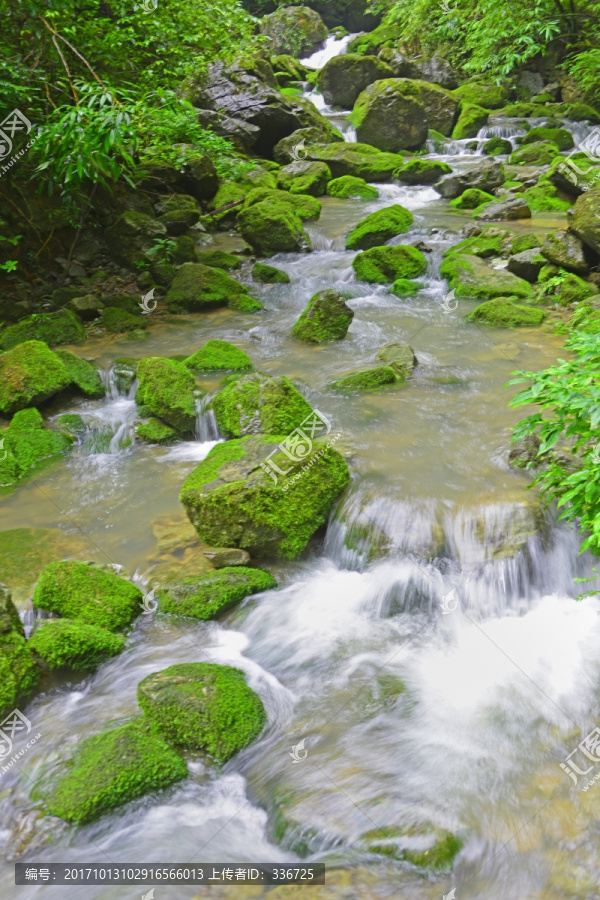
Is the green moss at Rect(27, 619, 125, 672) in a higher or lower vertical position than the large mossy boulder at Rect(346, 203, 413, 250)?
lower

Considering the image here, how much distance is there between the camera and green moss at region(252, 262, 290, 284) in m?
11.2

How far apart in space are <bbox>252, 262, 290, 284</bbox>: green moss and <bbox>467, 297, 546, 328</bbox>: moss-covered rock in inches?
141

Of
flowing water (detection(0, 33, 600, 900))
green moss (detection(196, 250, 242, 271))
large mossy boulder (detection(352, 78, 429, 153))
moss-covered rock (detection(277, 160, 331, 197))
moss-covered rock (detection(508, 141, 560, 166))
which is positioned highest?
large mossy boulder (detection(352, 78, 429, 153))

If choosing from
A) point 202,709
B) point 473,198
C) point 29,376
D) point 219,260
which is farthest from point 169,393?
point 473,198

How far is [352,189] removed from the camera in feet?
53.1

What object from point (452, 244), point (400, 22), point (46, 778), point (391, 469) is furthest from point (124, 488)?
point (400, 22)

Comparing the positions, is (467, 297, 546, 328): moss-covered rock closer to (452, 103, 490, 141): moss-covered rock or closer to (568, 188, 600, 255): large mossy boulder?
(568, 188, 600, 255): large mossy boulder

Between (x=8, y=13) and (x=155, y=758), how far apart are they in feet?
29.3

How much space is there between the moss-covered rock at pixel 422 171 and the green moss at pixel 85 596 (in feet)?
51.1

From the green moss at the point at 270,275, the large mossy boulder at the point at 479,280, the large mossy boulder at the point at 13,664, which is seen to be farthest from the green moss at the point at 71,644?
the green moss at the point at 270,275

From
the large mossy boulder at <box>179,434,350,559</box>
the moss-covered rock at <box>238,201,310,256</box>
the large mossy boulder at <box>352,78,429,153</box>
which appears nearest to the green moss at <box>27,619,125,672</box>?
the large mossy boulder at <box>179,434,350,559</box>

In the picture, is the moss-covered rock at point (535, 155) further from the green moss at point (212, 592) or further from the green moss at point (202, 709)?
the green moss at point (202, 709)

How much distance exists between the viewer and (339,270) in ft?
37.5

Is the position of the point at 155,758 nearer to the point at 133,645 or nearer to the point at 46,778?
the point at 46,778
